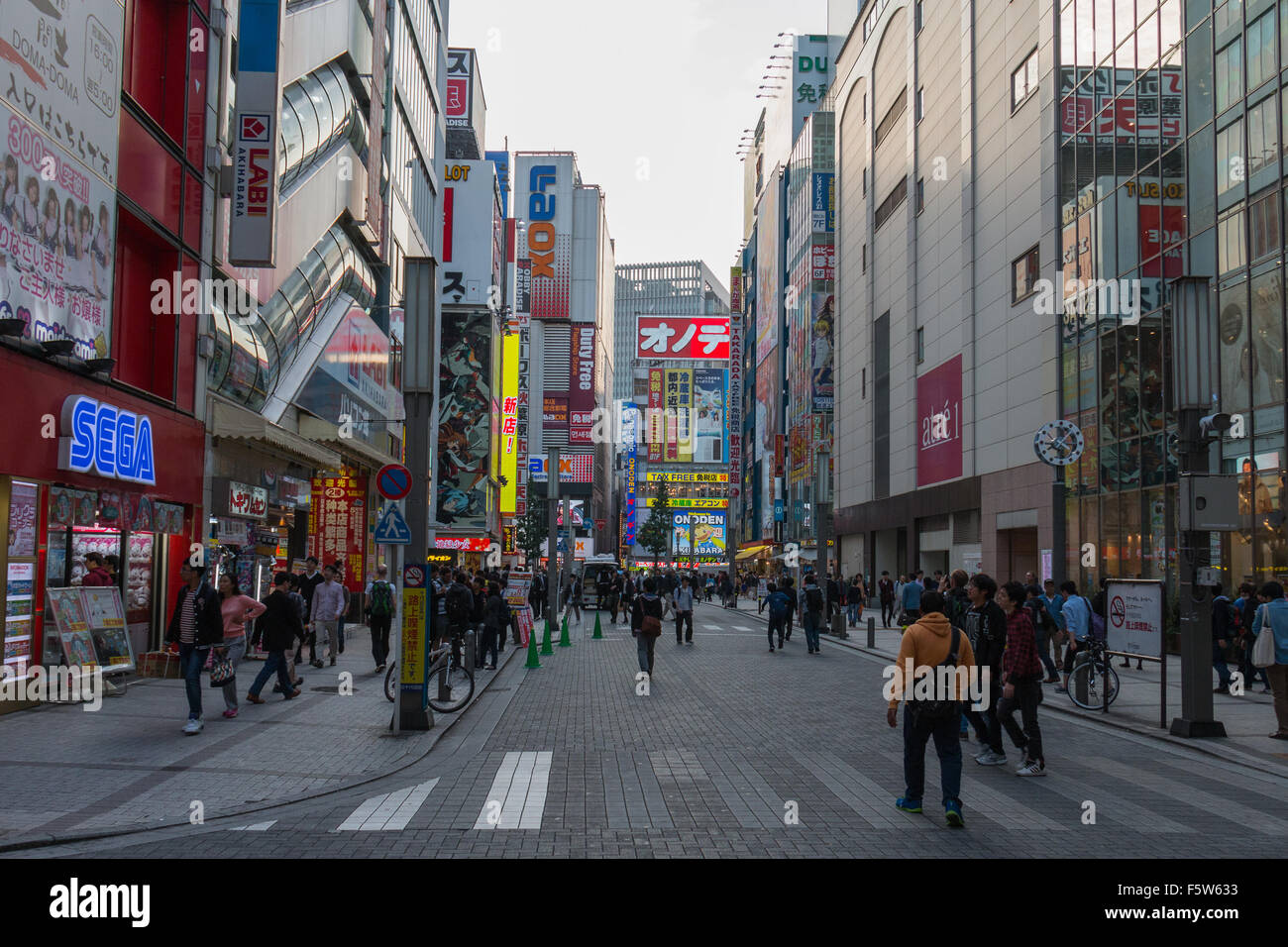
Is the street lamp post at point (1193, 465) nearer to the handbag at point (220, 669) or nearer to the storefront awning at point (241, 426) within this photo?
the handbag at point (220, 669)

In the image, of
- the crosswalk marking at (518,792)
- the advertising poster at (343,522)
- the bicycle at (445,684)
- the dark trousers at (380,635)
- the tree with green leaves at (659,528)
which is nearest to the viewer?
the crosswalk marking at (518,792)

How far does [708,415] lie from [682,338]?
11763 mm

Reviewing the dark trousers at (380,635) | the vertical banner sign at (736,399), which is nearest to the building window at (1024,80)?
the dark trousers at (380,635)

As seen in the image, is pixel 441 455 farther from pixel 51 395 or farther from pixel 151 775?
pixel 151 775

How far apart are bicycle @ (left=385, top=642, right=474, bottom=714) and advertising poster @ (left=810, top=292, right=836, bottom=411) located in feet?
165

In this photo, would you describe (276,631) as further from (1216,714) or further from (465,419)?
(465,419)

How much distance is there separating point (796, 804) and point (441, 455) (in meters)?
59.5

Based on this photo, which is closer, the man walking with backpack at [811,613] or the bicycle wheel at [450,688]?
the bicycle wheel at [450,688]

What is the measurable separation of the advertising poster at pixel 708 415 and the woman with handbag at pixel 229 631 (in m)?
139

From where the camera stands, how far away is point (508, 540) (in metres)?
92.1

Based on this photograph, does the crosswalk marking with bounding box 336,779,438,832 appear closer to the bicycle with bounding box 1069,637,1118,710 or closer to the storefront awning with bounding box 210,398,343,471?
the bicycle with bounding box 1069,637,1118,710

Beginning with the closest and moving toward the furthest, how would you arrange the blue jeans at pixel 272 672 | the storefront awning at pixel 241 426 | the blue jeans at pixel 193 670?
the blue jeans at pixel 193 670
the blue jeans at pixel 272 672
the storefront awning at pixel 241 426

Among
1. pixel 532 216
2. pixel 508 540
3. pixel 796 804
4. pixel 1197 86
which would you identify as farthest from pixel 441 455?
pixel 532 216

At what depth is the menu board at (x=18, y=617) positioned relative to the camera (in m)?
13.1
